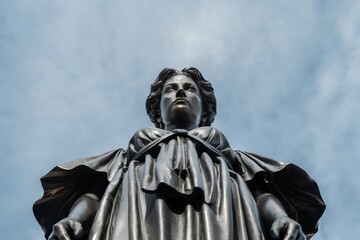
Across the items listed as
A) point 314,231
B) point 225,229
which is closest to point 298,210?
point 314,231

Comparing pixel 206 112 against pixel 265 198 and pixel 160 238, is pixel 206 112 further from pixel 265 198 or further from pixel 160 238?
pixel 160 238

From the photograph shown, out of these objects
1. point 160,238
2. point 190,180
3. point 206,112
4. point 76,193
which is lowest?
point 160,238

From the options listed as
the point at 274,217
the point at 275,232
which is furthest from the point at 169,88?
the point at 275,232

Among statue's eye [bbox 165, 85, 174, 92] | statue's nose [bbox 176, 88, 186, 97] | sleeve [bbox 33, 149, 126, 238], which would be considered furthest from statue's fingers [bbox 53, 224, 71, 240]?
statue's eye [bbox 165, 85, 174, 92]

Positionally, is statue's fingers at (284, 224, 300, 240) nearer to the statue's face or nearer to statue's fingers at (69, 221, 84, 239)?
statue's fingers at (69, 221, 84, 239)

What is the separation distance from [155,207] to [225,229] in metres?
0.73

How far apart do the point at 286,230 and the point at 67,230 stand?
6.71 feet

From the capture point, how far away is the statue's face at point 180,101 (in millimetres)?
11891

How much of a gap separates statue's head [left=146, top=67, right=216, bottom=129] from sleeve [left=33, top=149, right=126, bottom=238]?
92.1 inches

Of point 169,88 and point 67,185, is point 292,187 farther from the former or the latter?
point 169,88

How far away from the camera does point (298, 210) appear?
34.3ft

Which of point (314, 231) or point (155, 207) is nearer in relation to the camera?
point (155, 207)

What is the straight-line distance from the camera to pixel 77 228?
878 cm

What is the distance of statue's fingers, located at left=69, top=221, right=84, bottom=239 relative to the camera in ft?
28.6
